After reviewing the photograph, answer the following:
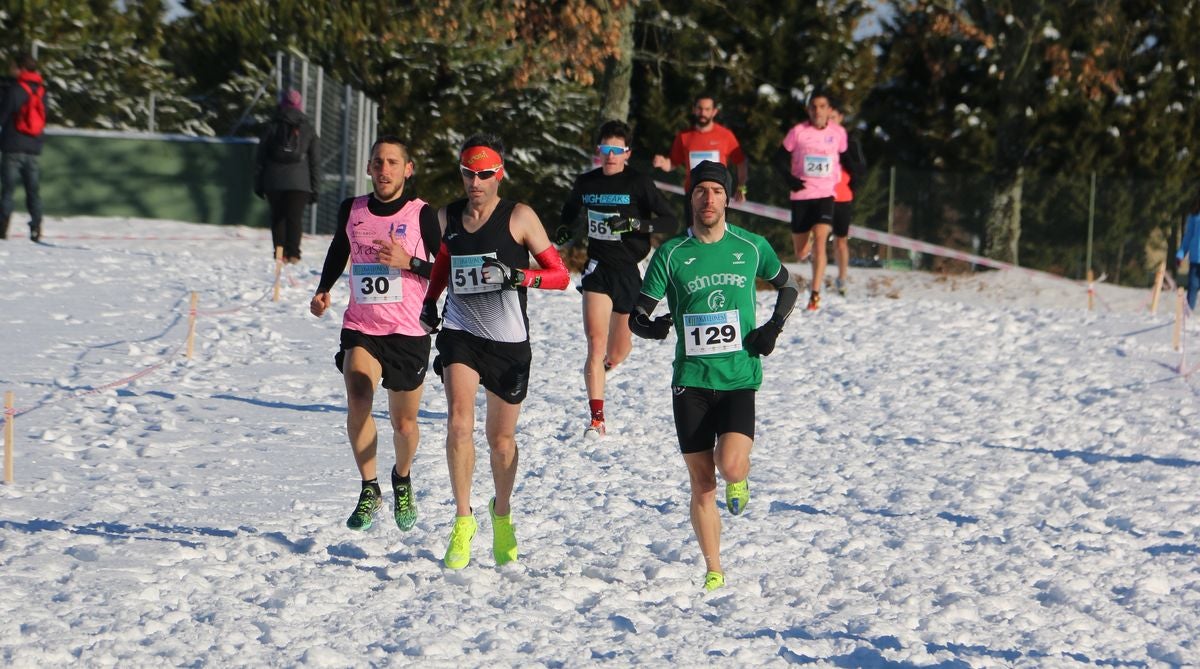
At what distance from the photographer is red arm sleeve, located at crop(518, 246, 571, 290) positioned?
23.7ft

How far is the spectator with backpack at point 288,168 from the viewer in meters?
16.0

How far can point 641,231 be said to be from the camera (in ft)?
34.0

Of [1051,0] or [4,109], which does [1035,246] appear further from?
[4,109]

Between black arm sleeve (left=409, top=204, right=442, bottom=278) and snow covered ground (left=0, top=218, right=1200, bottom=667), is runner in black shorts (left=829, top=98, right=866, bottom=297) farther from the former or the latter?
black arm sleeve (left=409, top=204, right=442, bottom=278)

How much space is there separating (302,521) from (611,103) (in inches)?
651

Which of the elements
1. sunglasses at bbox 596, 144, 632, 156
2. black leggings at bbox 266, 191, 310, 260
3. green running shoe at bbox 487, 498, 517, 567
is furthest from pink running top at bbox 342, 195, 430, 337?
black leggings at bbox 266, 191, 310, 260

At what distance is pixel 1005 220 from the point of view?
94.5 ft

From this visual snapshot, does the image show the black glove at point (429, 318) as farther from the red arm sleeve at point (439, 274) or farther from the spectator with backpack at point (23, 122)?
the spectator with backpack at point (23, 122)

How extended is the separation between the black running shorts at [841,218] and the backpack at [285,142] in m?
5.03

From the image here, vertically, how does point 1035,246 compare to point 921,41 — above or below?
below

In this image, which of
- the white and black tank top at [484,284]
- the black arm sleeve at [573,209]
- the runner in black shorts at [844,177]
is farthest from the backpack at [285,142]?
the white and black tank top at [484,284]

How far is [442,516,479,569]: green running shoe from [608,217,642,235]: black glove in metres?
3.18

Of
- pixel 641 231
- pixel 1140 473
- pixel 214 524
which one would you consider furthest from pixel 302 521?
pixel 1140 473

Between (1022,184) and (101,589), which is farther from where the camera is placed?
(1022,184)
